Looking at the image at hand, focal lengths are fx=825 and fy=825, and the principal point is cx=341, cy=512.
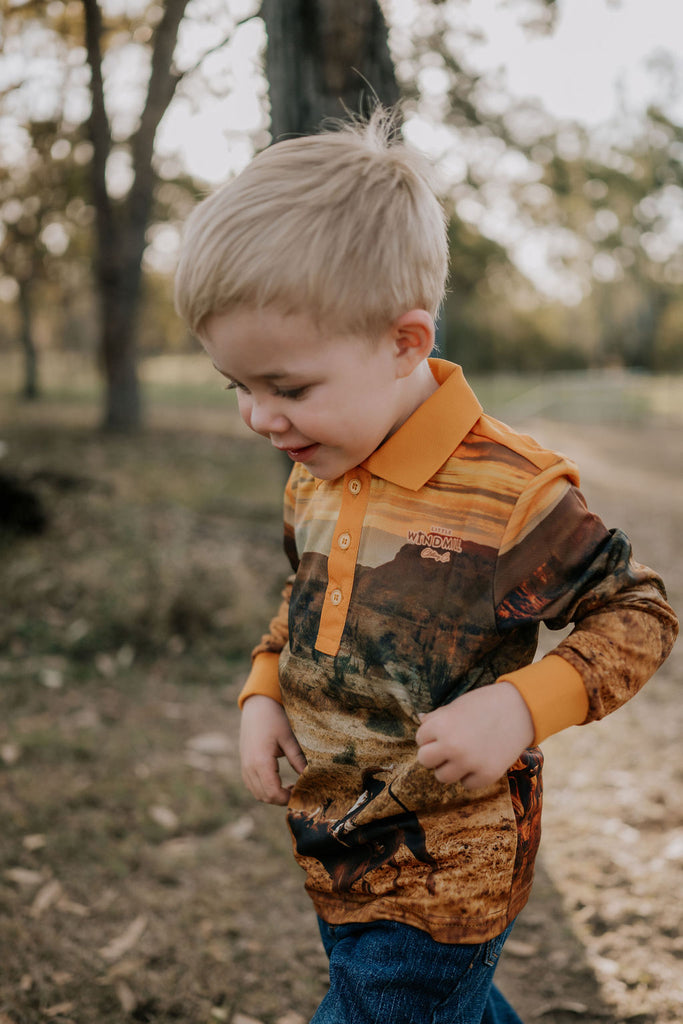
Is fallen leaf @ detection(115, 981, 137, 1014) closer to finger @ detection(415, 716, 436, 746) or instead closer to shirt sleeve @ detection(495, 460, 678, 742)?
finger @ detection(415, 716, 436, 746)

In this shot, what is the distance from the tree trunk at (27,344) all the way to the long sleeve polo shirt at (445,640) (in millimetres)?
18555

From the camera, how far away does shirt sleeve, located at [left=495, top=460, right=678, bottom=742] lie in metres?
1.27

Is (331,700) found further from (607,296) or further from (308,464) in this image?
(607,296)

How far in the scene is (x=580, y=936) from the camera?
2564 mm

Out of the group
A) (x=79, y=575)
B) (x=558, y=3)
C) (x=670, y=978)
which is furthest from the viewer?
(x=558, y=3)

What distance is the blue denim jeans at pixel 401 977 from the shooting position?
54.7 inches

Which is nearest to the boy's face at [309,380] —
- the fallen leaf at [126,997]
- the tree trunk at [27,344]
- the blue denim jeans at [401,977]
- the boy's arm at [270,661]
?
the boy's arm at [270,661]

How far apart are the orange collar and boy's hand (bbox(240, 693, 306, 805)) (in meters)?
0.58

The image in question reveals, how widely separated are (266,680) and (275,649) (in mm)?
77

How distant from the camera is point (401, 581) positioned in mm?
1413

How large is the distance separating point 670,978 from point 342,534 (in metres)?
1.79

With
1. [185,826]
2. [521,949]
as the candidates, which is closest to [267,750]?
[521,949]

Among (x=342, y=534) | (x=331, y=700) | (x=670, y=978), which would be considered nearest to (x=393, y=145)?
(x=342, y=534)

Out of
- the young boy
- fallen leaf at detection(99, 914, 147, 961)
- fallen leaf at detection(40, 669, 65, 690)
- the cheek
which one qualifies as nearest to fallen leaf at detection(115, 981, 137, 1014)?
fallen leaf at detection(99, 914, 147, 961)
